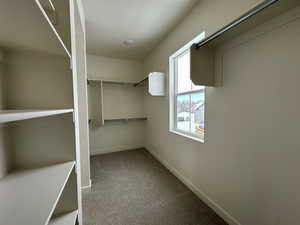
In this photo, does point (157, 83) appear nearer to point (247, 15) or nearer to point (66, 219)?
point (247, 15)

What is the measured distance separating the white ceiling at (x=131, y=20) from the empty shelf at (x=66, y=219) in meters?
2.27

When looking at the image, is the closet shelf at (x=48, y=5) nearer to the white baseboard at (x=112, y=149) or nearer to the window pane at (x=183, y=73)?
the window pane at (x=183, y=73)

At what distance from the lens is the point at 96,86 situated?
3.39 meters

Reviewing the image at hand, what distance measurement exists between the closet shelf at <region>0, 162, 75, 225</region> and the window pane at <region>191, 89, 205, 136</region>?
164 centimetres

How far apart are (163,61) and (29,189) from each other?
2624 millimetres

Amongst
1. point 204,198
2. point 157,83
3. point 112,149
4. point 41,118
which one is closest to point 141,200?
point 204,198

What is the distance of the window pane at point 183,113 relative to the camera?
2.24 m

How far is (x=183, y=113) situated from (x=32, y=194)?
2.07m

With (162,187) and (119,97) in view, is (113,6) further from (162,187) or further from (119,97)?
(162,187)

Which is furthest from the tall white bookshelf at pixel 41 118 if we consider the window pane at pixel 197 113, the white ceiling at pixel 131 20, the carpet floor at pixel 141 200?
the window pane at pixel 197 113

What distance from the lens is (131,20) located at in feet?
6.95

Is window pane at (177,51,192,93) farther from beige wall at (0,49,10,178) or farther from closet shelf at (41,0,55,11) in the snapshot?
beige wall at (0,49,10,178)

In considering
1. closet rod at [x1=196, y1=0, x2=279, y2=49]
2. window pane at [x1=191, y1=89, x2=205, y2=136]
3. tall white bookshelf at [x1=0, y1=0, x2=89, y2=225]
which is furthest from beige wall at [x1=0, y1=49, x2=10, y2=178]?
window pane at [x1=191, y1=89, x2=205, y2=136]

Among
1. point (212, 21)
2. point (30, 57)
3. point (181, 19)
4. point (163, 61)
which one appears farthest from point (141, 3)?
point (30, 57)
